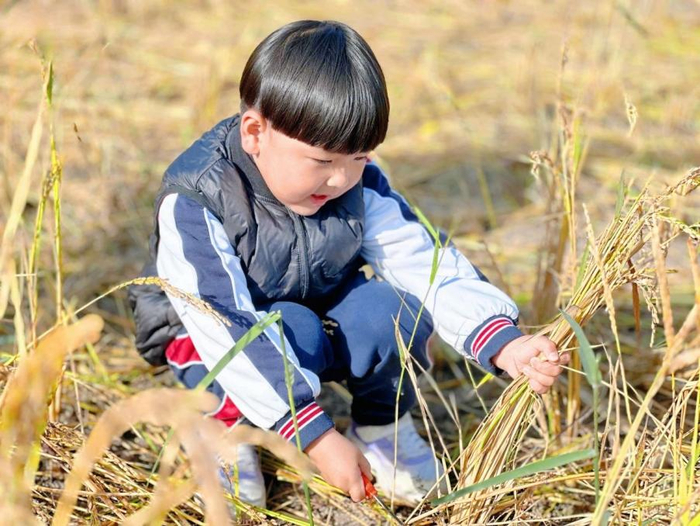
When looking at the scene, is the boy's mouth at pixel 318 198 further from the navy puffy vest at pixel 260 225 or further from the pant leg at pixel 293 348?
the pant leg at pixel 293 348

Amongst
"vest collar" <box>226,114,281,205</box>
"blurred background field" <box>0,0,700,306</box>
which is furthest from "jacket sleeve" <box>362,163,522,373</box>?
"blurred background field" <box>0,0,700,306</box>

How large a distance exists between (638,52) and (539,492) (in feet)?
8.84

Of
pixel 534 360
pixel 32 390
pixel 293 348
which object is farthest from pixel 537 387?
pixel 32 390

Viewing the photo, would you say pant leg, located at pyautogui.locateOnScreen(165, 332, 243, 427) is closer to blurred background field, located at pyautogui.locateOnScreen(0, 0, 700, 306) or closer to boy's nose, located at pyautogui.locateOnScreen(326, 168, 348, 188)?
boy's nose, located at pyautogui.locateOnScreen(326, 168, 348, 188)

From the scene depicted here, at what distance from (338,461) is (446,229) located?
1.34 meters

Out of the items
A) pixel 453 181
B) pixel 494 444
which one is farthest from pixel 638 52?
pixel 494 444

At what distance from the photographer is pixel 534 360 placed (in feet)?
3.95

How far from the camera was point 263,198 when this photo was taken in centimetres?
135

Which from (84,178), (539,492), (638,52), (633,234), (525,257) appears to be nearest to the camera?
(633,234)

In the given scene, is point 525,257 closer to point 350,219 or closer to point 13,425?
point 350,219

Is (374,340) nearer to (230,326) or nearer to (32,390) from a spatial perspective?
(230,326)

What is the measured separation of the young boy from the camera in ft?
3.97

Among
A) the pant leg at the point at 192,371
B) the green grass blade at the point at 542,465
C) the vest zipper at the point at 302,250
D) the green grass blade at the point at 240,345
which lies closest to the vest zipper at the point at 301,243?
the vest zipper at the point at 302,250

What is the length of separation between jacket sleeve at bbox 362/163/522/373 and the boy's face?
16cm
